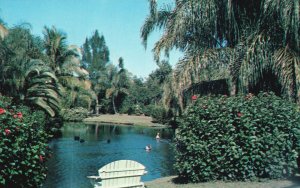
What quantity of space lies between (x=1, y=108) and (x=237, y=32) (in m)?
10.3

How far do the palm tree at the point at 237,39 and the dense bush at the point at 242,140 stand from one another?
10.1 ft

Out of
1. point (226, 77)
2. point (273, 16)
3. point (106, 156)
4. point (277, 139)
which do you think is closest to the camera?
point (277, 139)

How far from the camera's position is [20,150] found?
20.6 feet

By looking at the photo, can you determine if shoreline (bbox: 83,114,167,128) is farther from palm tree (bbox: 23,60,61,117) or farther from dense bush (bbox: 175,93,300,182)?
dense bush (bbox: 175,93,300,182)

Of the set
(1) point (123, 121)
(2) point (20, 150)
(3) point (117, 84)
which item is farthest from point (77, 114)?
(2) point (20, 150)

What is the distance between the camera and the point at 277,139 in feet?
30.8

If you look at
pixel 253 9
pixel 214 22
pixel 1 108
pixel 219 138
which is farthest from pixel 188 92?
pixel 1 108

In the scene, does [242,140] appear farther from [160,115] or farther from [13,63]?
[160,115]

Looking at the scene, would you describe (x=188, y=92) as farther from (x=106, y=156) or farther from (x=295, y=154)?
(x=106, y=156)

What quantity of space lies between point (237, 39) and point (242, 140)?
638 cm

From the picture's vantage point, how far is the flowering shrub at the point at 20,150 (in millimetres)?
6055

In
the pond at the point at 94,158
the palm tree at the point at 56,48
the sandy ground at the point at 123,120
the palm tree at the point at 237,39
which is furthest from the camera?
the sandy ground at the point at 123,120

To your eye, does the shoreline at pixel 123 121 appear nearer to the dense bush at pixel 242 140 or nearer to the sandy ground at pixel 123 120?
the sandy ground at pixel 123 120

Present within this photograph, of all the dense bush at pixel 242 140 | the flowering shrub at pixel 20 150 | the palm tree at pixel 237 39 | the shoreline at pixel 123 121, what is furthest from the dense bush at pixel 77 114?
the flowering shrub at pixel 20 150
